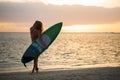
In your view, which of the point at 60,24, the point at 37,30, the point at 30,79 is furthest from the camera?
the point at 60,24

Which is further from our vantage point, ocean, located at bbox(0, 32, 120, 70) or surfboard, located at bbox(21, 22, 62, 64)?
ocean, located at bbox(0, 32, 120, 70)

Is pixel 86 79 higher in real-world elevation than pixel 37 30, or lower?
lower

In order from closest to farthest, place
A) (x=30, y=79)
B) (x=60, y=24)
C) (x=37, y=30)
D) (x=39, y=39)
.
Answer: (x=30, y=79) < (x=37, y=30) < (x=39, y=39) < (x=60, y=24)

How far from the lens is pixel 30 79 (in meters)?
10.6

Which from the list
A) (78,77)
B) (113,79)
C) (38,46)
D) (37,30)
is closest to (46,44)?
(38,46)

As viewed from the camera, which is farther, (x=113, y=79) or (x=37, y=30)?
(x=37, y=30)

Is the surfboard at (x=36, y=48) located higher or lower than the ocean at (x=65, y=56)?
higher

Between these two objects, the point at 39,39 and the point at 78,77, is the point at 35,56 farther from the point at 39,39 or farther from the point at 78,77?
the point at 78,77

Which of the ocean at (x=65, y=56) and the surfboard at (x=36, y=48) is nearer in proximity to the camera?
the surfboard at (x=36, y=48)

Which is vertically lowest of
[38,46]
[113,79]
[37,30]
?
[113,79]

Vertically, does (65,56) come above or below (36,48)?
below

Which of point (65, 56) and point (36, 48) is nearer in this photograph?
point (36, 48)

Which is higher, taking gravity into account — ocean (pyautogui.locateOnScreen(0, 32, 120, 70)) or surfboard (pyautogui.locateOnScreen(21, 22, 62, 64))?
surfboard (pyautogui.locateOnScreen(21, 22, 62, 64))

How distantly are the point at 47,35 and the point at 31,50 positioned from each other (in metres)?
1.12
